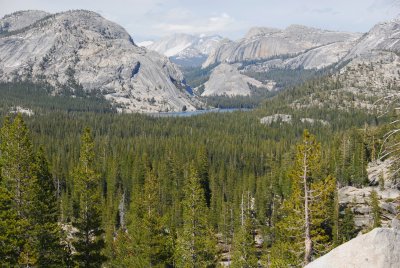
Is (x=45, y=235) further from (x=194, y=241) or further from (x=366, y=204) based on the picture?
(x=366, y=204)

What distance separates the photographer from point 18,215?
38938 millimetres

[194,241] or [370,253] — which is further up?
[370,253]

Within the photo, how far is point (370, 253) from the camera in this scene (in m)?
16.0

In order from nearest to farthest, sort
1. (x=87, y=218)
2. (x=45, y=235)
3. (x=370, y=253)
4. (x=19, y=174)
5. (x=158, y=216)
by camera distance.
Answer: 1. (x=370, y=253)
2. (x=19, y=174)
3. (x=45, y=235)
4. (x=87, y=218)
5. (x=158, y=216)

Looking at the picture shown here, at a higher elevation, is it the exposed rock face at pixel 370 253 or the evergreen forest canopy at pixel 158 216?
the exposed rock face at pixel 370 253

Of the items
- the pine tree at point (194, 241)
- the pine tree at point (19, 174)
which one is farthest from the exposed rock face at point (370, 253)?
the pine tree at point (194, 241)

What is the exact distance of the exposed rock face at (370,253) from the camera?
15.8 m

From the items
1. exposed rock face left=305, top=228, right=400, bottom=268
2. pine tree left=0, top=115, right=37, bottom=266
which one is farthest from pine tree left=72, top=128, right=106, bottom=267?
exposed rock face left=305, top=228, right=400, bottom=268

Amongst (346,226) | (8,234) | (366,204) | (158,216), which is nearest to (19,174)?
(8,234)

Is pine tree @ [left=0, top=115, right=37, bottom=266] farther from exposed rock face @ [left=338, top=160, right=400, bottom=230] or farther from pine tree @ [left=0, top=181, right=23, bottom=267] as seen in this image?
exposed rock face @ [left=338, top=160, right=400, bottom=230]

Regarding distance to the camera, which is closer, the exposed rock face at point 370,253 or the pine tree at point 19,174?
the exposed rock face at point 370,253

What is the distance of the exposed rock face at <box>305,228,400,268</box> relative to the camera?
15766mm

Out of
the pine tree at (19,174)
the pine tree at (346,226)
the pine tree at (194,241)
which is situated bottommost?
the pine tree at (346,226)

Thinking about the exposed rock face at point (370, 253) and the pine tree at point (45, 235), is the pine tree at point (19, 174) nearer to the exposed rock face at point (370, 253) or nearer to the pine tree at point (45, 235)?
the pine tree at point (45, 235)
